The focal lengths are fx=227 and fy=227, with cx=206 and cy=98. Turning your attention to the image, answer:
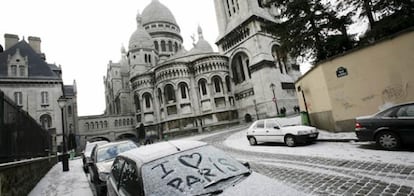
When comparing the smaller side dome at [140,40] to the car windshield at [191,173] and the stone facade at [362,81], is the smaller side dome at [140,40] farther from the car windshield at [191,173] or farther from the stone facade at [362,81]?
the car windshield at [191,173]

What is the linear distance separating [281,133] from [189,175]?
9.76 meters

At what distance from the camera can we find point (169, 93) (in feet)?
142

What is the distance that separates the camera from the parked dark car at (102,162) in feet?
21.0

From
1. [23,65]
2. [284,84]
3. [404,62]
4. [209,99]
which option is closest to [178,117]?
[209,99]

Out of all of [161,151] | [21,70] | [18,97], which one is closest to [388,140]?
[161,151]

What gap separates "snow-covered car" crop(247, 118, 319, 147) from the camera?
1073 centimetres

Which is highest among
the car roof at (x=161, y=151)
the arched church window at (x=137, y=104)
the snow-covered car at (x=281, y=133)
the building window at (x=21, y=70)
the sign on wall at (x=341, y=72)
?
the building window at (x=21, y=70)

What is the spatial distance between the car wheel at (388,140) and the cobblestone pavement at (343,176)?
187 cm

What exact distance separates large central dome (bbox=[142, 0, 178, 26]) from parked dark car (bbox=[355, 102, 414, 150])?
193 feet

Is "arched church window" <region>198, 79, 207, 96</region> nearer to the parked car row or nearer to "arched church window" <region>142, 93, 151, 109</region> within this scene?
"arched church window" <region>142, 93, 151, 109</region>

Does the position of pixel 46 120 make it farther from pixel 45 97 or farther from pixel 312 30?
pixel 312 30

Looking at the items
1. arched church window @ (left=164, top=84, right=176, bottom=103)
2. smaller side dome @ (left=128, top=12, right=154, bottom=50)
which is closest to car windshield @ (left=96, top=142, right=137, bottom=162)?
arched church window @ (left=164, top=84, right=176, bottom=103)

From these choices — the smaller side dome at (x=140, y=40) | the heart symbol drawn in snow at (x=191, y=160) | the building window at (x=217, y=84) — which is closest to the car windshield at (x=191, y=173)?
the heart symbol drawn in snow at (x=191, y=160)

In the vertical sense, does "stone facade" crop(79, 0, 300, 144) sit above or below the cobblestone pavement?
above
